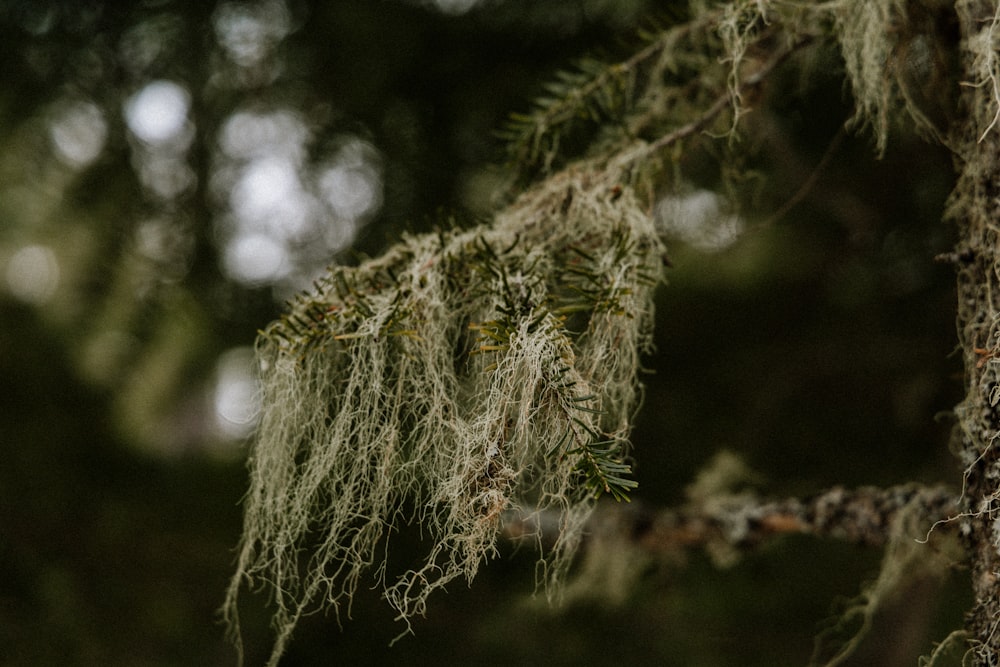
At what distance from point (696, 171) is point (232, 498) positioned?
123 cm

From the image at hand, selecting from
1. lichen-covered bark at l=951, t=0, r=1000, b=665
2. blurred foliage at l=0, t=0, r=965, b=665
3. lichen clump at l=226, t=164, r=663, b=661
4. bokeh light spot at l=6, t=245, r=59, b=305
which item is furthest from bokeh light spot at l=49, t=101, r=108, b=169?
lichen-covered bark at l=951, t=0, r=1000, b=665

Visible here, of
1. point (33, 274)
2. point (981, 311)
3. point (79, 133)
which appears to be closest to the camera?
point (981, 311)

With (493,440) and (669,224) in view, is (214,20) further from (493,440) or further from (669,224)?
(493,440)

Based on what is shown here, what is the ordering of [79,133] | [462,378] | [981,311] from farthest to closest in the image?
1. [79,133]
2. [462,378]
3. [981,311]

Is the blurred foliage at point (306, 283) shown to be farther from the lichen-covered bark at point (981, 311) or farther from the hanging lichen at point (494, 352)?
the lichen-covered bark at point (981, 311)

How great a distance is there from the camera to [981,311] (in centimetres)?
63

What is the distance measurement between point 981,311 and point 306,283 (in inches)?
52.4

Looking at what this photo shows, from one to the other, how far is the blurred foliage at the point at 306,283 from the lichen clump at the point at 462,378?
2.61 ft

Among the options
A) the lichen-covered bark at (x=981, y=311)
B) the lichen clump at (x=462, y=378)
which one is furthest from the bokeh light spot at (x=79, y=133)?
the lichen-covered bark at (x=981, y=311)

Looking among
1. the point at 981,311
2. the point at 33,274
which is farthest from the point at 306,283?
the point at 981,311

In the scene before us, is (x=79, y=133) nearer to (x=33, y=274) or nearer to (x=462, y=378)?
(x=33, y=274)

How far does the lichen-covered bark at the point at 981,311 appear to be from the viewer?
0.57 meters

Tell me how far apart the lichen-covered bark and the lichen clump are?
267 mm

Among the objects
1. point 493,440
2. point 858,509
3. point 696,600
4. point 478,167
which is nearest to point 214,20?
point 478,167
